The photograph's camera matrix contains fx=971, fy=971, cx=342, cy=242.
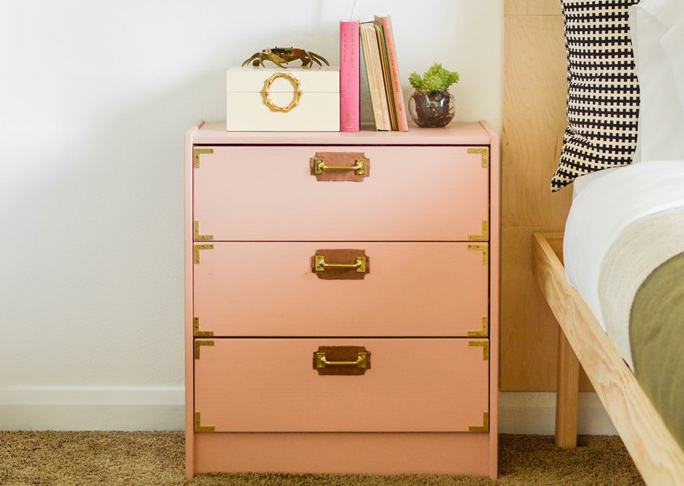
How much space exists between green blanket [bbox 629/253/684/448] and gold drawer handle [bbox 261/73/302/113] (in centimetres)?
97

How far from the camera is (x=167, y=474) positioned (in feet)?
6.78

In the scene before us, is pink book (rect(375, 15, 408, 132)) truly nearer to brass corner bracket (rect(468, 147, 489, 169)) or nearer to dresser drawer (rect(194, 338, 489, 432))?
brass corner bracket (rect(468, 147, 489, 169))

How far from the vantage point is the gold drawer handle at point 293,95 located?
1986 millimetres

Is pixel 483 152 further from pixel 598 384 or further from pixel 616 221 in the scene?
pixel 598 384

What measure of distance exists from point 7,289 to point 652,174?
60.1 inches

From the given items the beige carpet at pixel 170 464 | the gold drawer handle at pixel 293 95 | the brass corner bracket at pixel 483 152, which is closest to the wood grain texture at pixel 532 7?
the brass corner bracket at pixel 483 152

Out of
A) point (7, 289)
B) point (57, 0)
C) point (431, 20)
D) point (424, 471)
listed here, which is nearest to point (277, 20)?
point (431, 20)

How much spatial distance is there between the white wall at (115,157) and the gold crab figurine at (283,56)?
11 centimetres

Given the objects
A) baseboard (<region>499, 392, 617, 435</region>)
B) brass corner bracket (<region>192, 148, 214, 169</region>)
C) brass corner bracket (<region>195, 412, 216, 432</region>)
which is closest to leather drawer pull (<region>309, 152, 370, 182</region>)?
brass corner bracket (<region>192, 148, 214, 169</region>)

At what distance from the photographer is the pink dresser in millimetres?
1940

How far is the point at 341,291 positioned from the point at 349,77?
1.47 ft

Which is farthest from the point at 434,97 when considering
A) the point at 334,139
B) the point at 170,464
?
the point at 170,464

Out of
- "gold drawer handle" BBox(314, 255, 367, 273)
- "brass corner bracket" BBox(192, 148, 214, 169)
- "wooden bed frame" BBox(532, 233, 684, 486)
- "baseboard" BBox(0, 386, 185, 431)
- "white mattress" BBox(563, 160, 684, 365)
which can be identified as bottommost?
"baseboard" BBox(0, 386, 185, 431)

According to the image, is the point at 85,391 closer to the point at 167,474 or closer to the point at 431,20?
the point at 167,474
